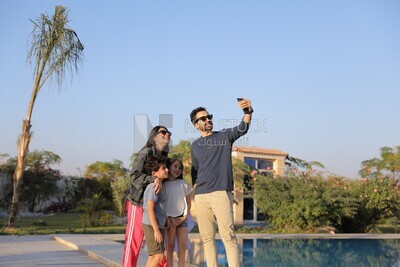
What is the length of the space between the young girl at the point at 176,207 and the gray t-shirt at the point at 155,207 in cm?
9

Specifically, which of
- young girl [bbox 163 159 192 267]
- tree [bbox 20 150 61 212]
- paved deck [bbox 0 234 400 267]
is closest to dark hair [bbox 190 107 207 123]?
young girl [bbox 163 159 192 267]

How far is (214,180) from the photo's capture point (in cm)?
488

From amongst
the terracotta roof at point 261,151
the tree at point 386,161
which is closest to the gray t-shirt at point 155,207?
the terracotta roof at point 261,151

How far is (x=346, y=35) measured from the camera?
1708cm

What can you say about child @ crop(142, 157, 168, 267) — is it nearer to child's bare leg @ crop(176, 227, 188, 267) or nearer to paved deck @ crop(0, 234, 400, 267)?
child's bare leg @ crop(176, 227, 188, 267)

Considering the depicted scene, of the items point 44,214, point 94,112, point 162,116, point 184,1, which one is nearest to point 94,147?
point 44,214

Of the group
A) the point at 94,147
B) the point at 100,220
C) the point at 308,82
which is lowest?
the point at 100,220

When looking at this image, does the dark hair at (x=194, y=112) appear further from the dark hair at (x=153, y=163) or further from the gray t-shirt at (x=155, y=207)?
the gray t-shirt at (x=155, y=207)

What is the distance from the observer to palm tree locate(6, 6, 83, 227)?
12547 mm

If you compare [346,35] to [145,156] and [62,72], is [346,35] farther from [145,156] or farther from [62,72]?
[145,156]

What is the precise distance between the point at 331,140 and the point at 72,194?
12219 millimetres

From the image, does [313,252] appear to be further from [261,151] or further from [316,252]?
[261,151]

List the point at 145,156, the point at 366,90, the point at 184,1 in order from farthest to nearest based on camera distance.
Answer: the point at 366,90 < the point at 184,1 < the point at 145,156

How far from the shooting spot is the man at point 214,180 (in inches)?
188
